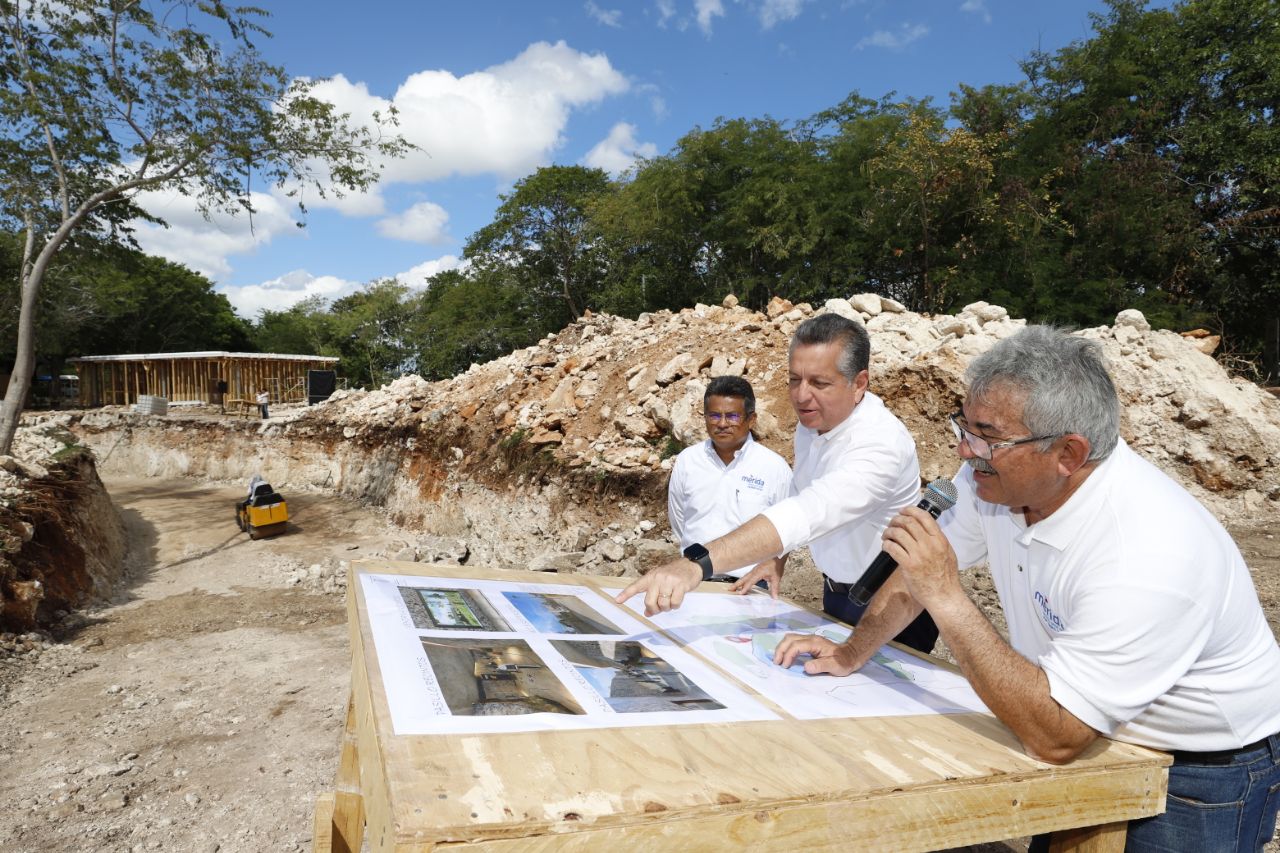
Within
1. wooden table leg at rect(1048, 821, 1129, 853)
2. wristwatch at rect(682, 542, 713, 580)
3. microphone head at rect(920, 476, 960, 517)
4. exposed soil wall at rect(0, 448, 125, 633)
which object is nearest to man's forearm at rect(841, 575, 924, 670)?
microphone head at rect(920, 476, 960, 517)

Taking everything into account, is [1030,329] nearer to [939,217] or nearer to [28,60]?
[28,60]

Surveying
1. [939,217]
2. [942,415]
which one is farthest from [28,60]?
[939,217]

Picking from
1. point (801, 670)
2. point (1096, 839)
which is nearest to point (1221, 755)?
point (1096, 839)

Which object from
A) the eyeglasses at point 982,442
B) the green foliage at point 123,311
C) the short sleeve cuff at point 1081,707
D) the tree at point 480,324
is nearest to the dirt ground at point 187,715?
the short sleeve cuff at point 1081,707

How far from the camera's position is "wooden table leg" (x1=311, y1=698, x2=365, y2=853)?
232 cm

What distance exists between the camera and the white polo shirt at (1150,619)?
56.5 inches

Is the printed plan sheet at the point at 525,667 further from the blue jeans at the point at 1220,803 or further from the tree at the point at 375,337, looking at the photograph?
the tree at the point at 375,337

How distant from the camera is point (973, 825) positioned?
56.5 inches

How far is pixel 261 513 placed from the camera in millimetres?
13586

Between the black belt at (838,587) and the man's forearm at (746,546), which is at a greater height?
the man's forearm at (746,546)

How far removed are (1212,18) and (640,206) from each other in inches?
617

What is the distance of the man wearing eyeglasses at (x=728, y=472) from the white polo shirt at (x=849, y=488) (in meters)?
0.90

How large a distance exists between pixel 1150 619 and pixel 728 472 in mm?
2909

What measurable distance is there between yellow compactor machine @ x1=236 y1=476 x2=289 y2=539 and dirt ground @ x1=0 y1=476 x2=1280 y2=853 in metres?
2.66
